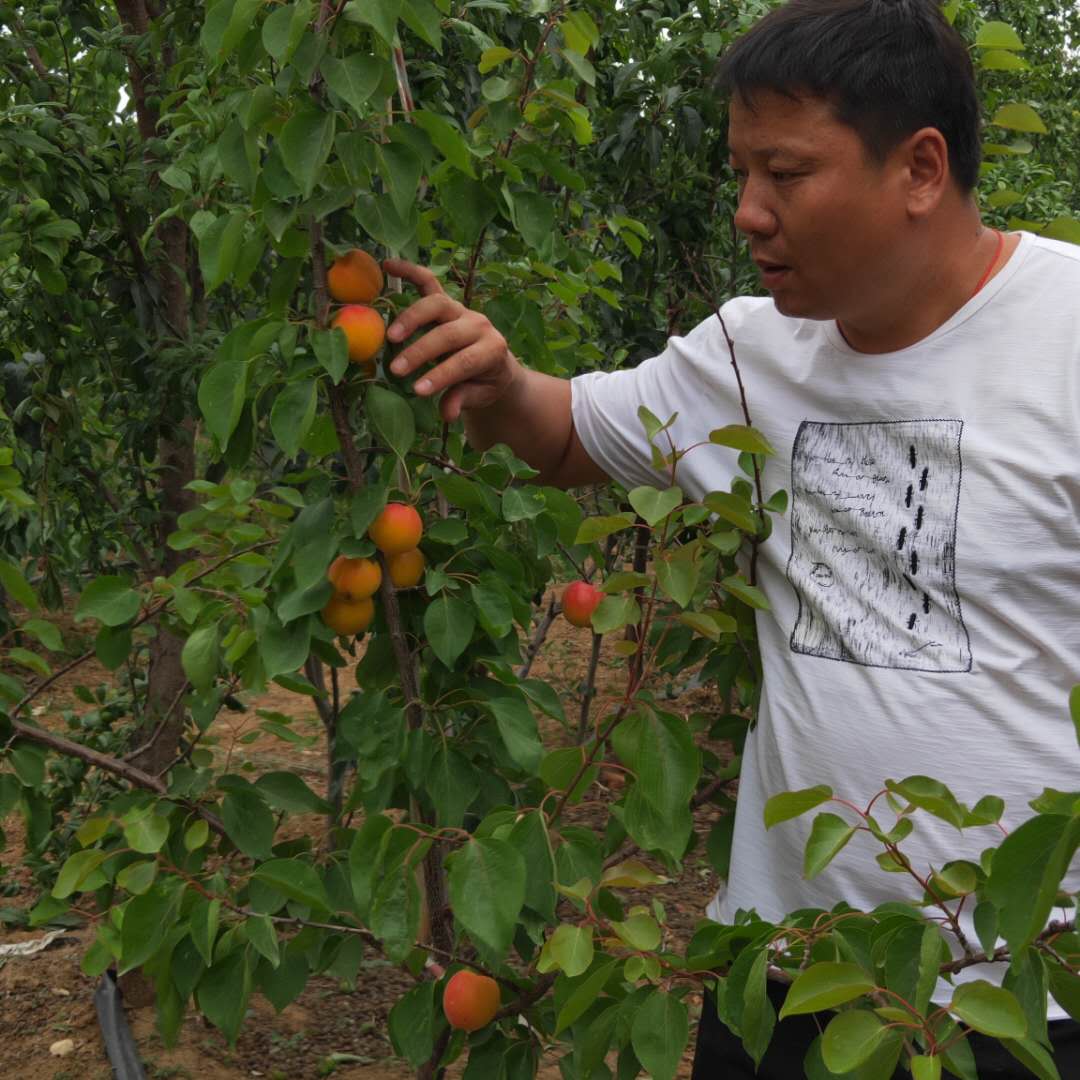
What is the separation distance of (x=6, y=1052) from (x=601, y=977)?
246 cm

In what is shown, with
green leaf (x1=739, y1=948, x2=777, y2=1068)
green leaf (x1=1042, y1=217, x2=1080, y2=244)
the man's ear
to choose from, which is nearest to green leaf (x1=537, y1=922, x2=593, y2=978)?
green leaf (x1=739, y1=948, x2=777, y2=1068)

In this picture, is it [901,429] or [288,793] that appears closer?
[901,429]

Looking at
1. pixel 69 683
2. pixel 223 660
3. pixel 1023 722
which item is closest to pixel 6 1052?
pixel 223 660

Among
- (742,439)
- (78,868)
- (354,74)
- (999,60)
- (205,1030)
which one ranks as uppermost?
(999,60)

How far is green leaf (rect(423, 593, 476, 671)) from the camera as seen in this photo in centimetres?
148

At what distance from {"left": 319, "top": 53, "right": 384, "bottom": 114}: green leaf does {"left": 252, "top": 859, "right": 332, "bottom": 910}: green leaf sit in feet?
2.79

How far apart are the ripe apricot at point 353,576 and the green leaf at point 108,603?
0.31 m

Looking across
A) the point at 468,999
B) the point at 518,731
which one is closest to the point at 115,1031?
the point at 468,999

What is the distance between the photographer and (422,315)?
57.4 inches

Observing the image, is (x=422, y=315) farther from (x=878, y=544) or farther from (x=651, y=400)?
(x=878, y=544)

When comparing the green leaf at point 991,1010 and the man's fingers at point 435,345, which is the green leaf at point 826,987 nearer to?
the green leaf at point 991,1010

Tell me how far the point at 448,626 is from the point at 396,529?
14 cm

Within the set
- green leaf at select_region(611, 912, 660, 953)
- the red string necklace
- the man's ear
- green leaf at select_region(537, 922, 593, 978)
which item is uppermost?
the man's ear

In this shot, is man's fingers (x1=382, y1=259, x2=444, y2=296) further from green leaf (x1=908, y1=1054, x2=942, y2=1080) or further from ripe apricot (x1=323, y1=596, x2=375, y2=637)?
green leaf (x1=908, y1=1054, x2=942, y2=1080)
